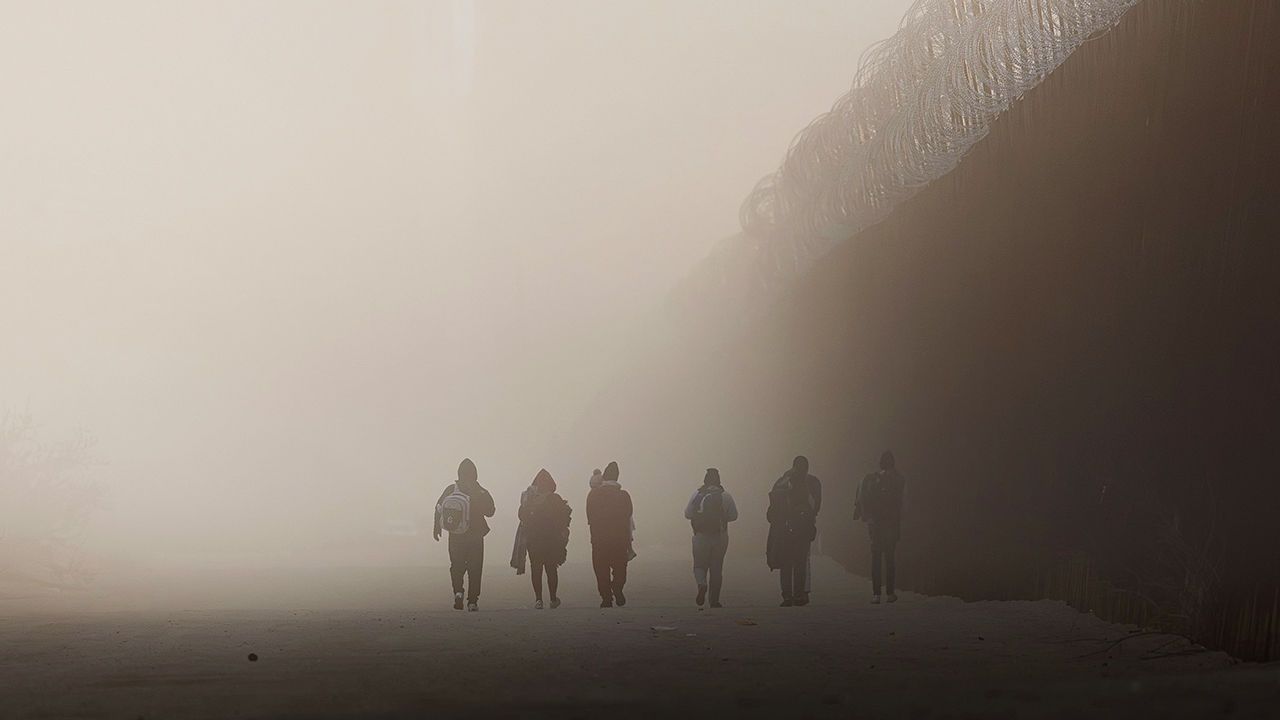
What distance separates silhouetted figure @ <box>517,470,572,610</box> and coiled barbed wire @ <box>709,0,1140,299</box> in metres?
5.71

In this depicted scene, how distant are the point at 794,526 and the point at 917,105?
5.00m

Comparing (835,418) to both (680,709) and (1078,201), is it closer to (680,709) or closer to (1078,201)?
(1078,201)

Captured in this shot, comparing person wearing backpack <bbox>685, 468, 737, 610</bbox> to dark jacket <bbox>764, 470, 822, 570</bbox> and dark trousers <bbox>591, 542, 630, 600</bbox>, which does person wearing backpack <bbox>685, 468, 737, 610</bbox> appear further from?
dark trousers <bbox>591, 542, 630, 600</bbox>

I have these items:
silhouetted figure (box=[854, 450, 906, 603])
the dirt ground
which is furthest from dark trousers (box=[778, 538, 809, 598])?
silhouetted figure (box=[854, 450, 906, 603])

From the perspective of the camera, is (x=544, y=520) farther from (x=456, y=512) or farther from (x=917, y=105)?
(x=917, y=105)

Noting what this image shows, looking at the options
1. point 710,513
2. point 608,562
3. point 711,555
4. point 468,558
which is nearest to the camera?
point 468,558

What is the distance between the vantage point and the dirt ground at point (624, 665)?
7566mm

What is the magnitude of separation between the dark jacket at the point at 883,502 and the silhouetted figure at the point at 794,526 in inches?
19.9

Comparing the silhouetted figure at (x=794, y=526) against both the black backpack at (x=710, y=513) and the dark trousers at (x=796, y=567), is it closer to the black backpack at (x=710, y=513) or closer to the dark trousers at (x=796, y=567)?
the dark trousers at (x=796, y=567)

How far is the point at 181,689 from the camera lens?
9523 mm

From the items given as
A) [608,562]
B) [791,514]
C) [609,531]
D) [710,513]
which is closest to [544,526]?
[609,531]

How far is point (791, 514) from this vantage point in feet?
57.1

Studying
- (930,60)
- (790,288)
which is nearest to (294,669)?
(930,60)

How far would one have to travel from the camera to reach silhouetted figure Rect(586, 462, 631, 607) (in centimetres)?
1756
